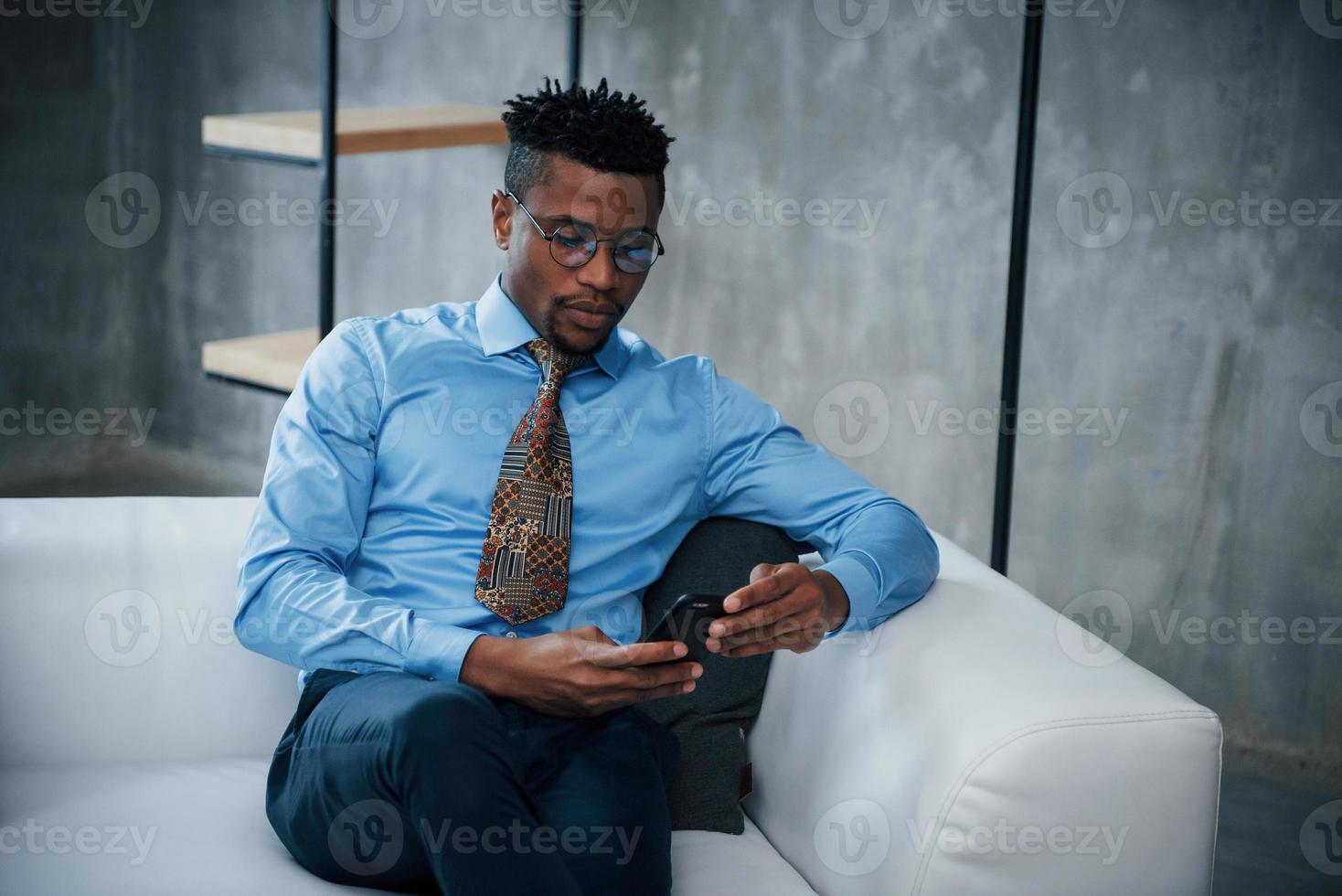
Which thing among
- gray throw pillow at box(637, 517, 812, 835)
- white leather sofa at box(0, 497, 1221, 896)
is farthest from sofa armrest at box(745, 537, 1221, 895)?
gray throw pillow at box(637, 517, 812, 835)

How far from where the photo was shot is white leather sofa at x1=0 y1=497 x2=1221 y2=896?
1.26 metres

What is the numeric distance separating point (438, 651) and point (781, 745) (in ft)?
1.38

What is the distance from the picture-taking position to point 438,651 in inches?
54.4

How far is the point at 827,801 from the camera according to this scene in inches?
55.6

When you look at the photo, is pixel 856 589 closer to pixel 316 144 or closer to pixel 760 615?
pixel 760 615

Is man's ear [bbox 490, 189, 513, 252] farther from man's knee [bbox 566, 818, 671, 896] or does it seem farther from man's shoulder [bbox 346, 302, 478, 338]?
man's knee [bbox 566, 818, 671, 896]

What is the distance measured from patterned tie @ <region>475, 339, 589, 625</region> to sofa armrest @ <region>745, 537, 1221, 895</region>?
367 mm

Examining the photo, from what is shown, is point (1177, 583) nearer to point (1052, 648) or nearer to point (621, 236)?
point (1052, 648)

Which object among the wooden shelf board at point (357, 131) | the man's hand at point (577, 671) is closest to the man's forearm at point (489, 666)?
the man's hand at point (577, 671)

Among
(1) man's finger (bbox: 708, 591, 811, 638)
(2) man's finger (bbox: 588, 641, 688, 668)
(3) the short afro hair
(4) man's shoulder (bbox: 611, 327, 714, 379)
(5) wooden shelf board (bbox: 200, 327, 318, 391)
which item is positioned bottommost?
(2) man's finger (bbox: 588, 641, 688, 668)

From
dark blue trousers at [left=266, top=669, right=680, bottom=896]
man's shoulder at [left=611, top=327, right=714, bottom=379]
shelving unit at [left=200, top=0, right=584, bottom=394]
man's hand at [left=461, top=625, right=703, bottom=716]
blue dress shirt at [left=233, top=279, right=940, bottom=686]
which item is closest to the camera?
dark blue trousers at [left=266, top=669, right=680, bottom=896]

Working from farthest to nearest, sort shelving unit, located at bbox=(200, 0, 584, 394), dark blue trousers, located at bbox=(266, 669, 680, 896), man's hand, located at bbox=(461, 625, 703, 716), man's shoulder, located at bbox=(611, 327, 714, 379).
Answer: shelving unit, located at bbox=(200, 0, 584, 394)
man's shoulder, located at bbox=(611, 327, 714, 379)
man's hand, located at bbox=(461, 625, 703, 716)
dark blue trousers, located at bbox=(266, 669, 680, 896)

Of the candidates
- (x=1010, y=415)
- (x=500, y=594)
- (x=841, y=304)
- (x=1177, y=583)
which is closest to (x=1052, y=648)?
(x=500, y=594)

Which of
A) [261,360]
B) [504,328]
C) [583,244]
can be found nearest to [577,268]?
[583,244]
